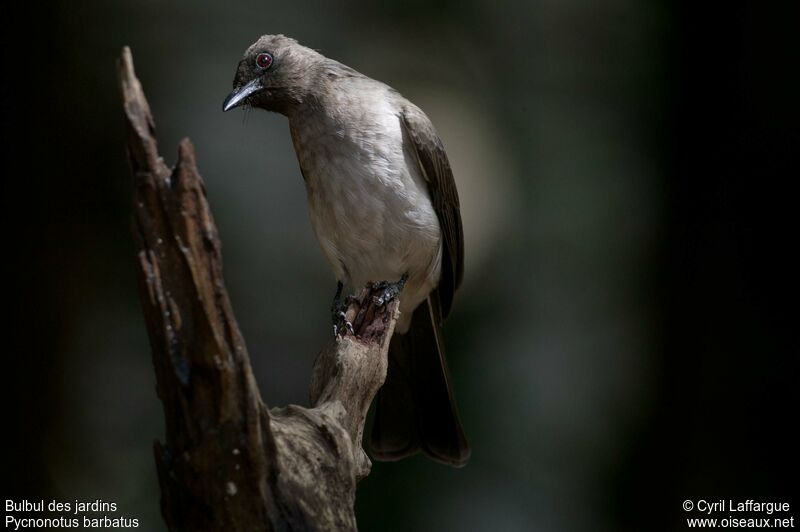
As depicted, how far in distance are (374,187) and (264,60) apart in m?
0.88

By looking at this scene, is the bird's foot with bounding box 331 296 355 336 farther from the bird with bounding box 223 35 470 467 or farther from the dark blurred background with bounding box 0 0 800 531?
the dark blurred background with bounding box 0 0 800 531

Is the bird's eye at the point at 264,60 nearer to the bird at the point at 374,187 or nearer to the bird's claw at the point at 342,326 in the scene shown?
the bird at the point at 374,187

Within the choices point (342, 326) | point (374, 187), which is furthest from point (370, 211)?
point (342, 326)

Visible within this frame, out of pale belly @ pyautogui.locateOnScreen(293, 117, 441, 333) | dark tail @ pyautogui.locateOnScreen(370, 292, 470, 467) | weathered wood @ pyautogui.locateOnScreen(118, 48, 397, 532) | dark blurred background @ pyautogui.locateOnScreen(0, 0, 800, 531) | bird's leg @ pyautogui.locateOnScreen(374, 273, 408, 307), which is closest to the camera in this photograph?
weathered wood @ pyautogui.locateOnScreen(118, 48, 397, 532)

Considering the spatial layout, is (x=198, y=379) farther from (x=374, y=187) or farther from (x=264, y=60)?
(x=264, y=60)

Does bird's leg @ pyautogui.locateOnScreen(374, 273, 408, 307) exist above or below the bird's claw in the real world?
above

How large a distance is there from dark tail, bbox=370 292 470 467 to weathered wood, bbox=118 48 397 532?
2072mm

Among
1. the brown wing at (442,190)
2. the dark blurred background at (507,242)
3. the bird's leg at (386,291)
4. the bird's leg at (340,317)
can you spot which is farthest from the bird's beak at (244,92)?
the dark blurred background at (507,242)

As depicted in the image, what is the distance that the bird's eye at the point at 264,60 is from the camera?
452 cm

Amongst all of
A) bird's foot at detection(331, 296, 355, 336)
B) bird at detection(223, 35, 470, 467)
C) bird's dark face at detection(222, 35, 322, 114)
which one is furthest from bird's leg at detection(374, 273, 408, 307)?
bird's dark face at detection(222, 35, 322, 114)

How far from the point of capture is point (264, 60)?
14.8 feet

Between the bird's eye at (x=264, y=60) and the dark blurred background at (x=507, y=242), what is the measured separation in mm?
1750

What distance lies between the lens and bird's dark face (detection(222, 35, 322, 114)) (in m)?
4.50

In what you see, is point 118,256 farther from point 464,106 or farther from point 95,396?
point 464,106
